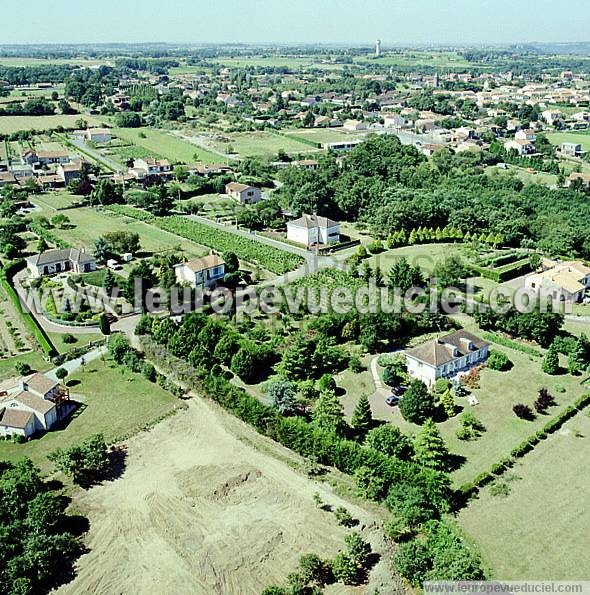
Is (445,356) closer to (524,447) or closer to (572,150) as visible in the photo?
(524,447)

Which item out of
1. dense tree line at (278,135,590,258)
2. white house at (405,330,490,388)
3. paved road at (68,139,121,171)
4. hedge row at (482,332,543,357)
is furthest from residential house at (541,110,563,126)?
white house at (405,330,490,388)

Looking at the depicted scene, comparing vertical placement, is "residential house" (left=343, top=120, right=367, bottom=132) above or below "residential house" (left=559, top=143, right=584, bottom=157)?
above

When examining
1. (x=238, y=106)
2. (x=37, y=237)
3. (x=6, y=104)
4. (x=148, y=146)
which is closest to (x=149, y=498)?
(x=37, y=237)

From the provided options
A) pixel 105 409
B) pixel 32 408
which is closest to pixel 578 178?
pixel 105 409

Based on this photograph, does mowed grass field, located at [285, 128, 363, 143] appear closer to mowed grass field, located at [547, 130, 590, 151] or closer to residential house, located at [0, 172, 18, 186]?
mowed grass field, located at [547, 130, 590, 151]

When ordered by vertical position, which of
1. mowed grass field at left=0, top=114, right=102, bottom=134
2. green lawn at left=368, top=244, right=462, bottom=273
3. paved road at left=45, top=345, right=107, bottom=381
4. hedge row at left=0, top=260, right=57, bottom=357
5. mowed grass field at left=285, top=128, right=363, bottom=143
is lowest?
paved road at left=45, top=345, right=107, bottom=381

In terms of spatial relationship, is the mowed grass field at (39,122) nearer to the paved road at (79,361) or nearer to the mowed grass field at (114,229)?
the mowed grass field at (114,229)
